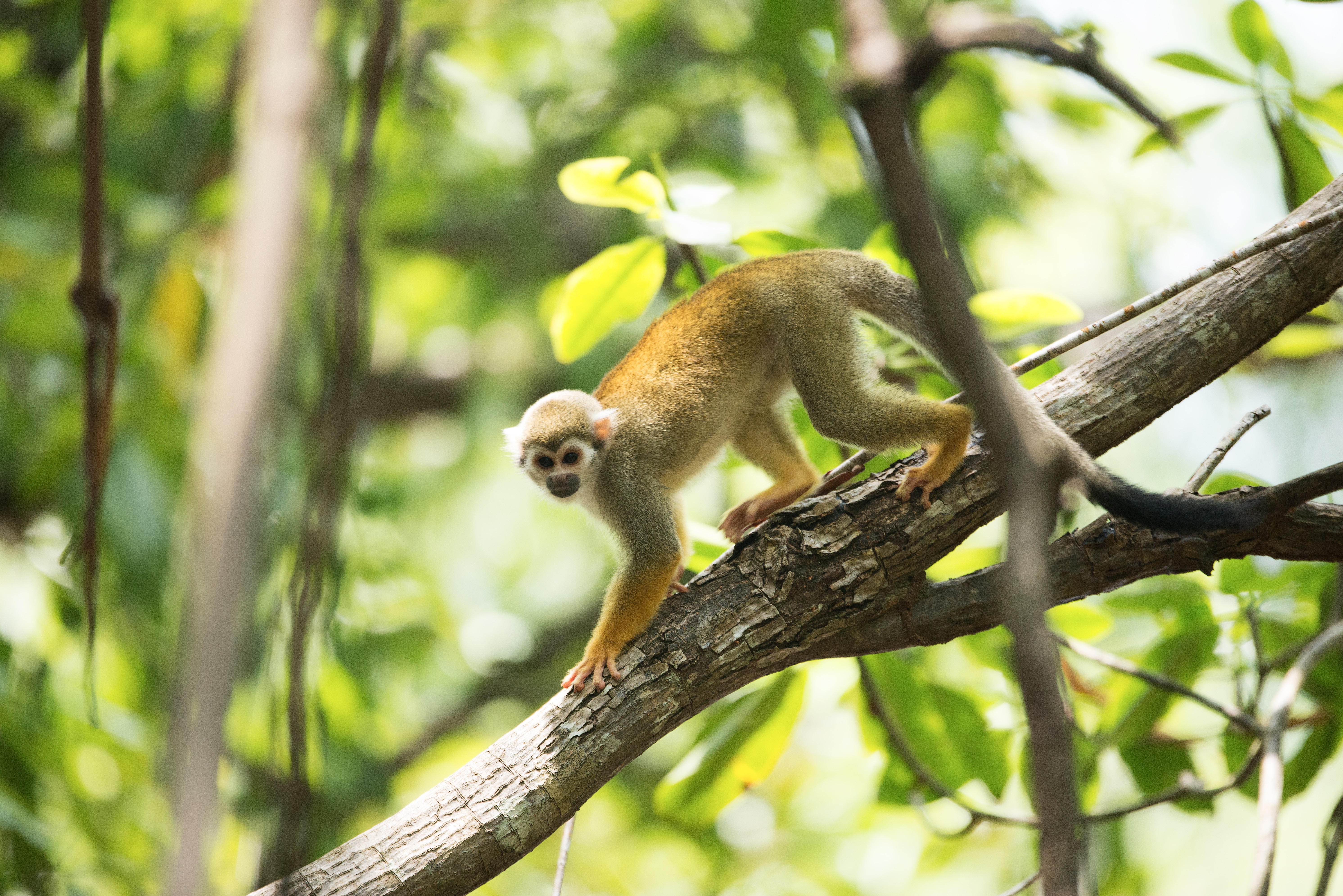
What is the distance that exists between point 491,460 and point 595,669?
4.37m

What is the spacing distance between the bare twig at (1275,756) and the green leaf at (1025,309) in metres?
0.92

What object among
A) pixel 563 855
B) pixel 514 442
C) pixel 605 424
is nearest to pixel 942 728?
pixel 563 855

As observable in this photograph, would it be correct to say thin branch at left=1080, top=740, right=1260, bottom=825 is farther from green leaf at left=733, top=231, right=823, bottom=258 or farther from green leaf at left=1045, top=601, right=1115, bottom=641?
green leaf at left=733, top=231, right=823, bottom=258

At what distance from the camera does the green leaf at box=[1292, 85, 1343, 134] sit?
2.32m

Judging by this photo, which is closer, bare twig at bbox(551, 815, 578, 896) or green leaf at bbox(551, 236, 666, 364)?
bare twig at bbox(551, 815, 578, 896)

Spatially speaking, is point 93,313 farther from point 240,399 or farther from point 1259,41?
point 1259,41

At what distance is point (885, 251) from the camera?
9.11ft

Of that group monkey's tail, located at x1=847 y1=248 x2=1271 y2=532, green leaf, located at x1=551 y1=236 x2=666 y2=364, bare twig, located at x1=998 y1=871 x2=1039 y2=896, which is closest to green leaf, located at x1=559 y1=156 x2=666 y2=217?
green leaf, located at x1=551 y1=236 x2=666 y2=364

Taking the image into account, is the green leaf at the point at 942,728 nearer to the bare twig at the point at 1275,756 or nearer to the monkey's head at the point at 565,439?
the bare twig at the point at 1275,756

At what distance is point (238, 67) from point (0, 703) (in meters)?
2.11

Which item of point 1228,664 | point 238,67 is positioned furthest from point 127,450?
point 1228,664

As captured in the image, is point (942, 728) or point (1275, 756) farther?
point (942, 728)

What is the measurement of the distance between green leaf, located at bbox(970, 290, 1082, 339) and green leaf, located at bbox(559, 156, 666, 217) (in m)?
0.85

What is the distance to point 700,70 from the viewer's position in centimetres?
533
